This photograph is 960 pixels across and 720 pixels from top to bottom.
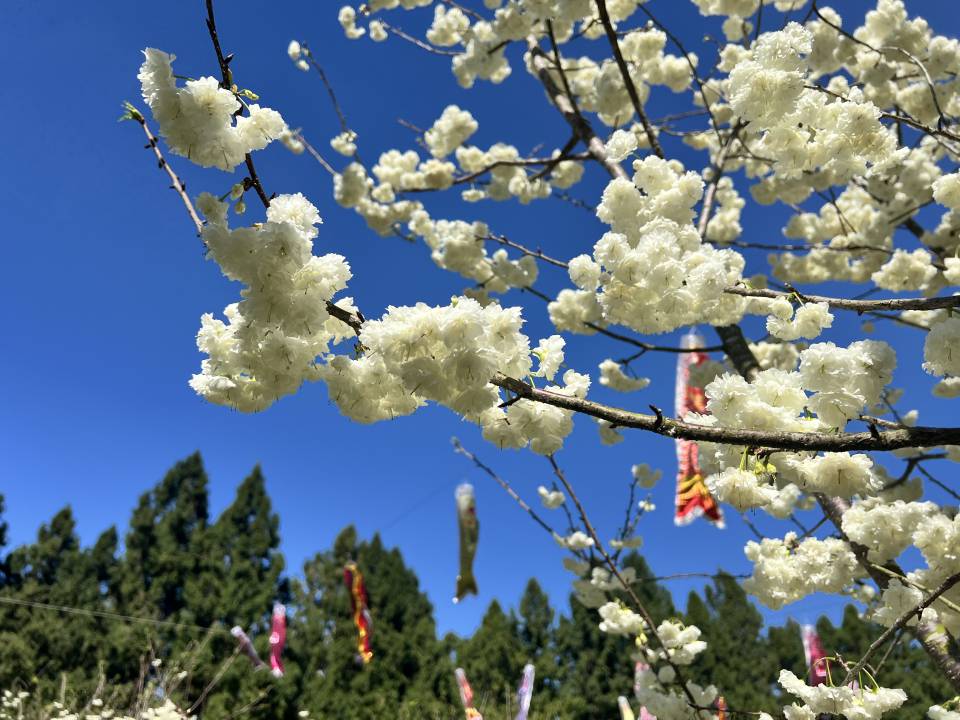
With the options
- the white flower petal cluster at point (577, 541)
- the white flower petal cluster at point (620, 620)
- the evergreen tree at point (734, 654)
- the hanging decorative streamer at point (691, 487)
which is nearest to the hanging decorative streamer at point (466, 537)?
the hanging decorative streamer at point (691, 487)

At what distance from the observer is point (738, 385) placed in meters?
1.38

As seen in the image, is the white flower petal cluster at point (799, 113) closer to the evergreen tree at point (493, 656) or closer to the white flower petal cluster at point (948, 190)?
the white flower petal cluster at point (948, 190)

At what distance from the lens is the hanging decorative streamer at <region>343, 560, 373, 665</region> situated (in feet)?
53.0

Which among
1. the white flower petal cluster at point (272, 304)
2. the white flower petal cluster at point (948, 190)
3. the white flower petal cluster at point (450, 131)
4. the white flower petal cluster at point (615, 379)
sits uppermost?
the white flower petal cluster at point (450, 131)

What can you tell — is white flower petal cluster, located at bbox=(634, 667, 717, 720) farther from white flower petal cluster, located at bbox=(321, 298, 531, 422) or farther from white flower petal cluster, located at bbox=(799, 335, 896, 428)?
white flower petal cluster, located at bbox=(321, 298, 531, 422)

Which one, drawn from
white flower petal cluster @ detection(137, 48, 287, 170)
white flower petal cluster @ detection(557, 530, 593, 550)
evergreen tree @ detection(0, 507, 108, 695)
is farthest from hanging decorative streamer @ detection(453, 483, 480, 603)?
white flower petal cluster @ detection(137, 48, 287, 170)

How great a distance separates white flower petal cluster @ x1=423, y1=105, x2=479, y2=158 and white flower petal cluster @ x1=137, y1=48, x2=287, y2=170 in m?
4.33

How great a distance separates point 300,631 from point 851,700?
18.8 metres

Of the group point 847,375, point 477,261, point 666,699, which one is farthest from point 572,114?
point 666,699

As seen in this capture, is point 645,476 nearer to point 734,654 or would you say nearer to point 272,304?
point 272,304

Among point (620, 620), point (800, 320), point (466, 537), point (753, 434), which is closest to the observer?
point (753, 434)

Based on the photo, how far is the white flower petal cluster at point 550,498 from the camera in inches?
221

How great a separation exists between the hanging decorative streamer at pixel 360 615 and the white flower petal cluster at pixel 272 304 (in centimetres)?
1595

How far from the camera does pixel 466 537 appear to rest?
917 centimetres
